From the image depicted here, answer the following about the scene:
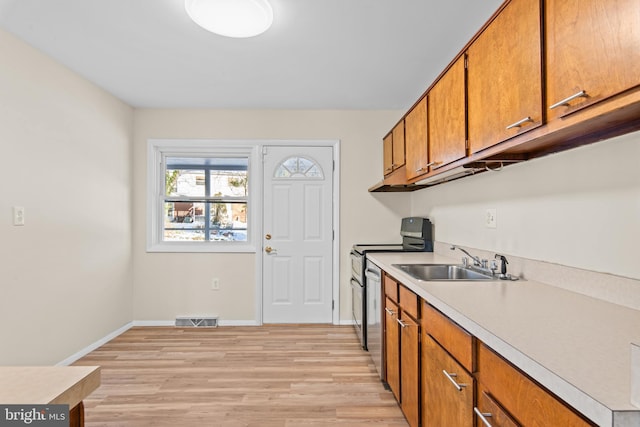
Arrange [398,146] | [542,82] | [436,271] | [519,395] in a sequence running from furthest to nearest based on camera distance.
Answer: [398,146]
[436,271]
[542,82]
[519,395]

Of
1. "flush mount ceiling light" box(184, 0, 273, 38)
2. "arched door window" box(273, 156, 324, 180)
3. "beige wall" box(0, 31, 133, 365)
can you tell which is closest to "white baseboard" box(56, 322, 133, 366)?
"beige wall" box(0, 31, 133, 365)

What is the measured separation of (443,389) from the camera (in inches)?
52.8

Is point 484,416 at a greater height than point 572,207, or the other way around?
point 572,207

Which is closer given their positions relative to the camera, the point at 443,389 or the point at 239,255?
the point at 443,389

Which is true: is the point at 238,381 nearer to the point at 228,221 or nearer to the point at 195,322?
the point at 195,322

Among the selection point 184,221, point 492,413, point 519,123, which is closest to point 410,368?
point 492,413

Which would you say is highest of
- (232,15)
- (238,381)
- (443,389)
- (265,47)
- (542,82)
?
(265,47)

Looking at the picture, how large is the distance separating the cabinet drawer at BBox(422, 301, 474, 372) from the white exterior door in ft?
7.59

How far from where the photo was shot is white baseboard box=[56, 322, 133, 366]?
2756 millimetres

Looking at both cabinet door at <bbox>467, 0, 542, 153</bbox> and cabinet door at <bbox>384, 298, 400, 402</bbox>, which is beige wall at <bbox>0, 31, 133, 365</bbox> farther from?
cabinet door at <bbox>467, 0, 542, 153</bbox>

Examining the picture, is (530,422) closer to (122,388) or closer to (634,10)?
(634,10)

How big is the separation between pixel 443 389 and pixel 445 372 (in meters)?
0.10

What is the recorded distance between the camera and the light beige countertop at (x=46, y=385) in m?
0.54

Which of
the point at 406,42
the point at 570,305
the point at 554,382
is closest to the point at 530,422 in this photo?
the point at 554,382
